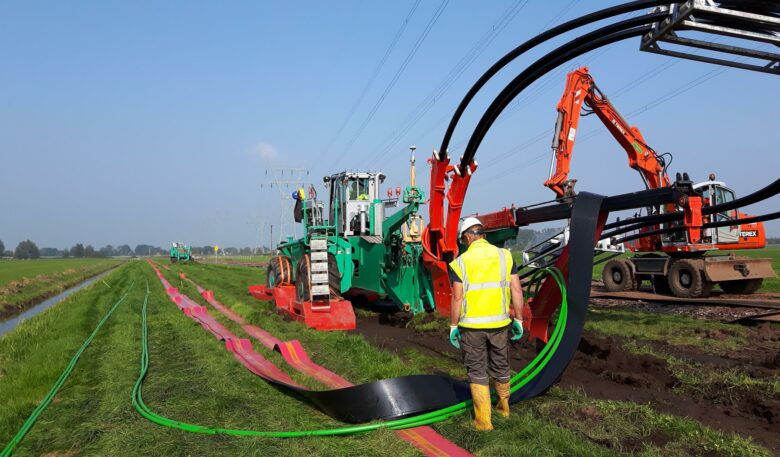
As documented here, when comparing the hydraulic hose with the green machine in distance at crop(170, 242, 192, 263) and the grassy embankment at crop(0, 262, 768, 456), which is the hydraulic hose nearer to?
the grassy embankment at crop(0, 262, 768, 456)

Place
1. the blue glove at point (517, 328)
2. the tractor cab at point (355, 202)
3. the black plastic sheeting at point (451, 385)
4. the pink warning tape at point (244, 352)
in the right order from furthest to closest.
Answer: the tractor cab at point (355, 202) → the pink warning tape at point (244, 352) → the black plastic sheeting at point (451, 385) → the blue glove at point (517, 328)

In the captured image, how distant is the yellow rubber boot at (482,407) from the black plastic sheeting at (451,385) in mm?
504

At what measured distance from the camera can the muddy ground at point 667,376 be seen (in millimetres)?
4492

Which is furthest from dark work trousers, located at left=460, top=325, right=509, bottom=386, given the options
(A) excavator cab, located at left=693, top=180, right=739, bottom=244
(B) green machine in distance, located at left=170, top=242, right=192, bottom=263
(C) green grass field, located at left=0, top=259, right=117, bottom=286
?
(B) green machine in distance, located at left=170, top=242, right=192, bottom=263

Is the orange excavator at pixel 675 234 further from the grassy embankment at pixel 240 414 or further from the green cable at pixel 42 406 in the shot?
the green cable at pixel 42 406

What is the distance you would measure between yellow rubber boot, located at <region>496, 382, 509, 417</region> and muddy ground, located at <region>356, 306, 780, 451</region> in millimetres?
1145

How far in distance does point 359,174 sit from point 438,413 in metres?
8.28

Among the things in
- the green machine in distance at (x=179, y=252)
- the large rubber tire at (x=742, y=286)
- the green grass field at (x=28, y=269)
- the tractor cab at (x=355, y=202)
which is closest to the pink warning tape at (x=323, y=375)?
the tractor cab at (x=355, y=202)

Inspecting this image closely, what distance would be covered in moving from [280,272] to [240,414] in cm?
910

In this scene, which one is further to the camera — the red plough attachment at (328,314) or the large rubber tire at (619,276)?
the large rubber tire at (619,276)

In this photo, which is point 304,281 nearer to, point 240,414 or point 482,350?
point 240,414

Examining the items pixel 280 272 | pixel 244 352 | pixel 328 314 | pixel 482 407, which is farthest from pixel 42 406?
pixel 280 272

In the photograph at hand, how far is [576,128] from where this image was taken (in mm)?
12594

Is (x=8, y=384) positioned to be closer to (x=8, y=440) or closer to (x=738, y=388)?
(x=8, y=440)
